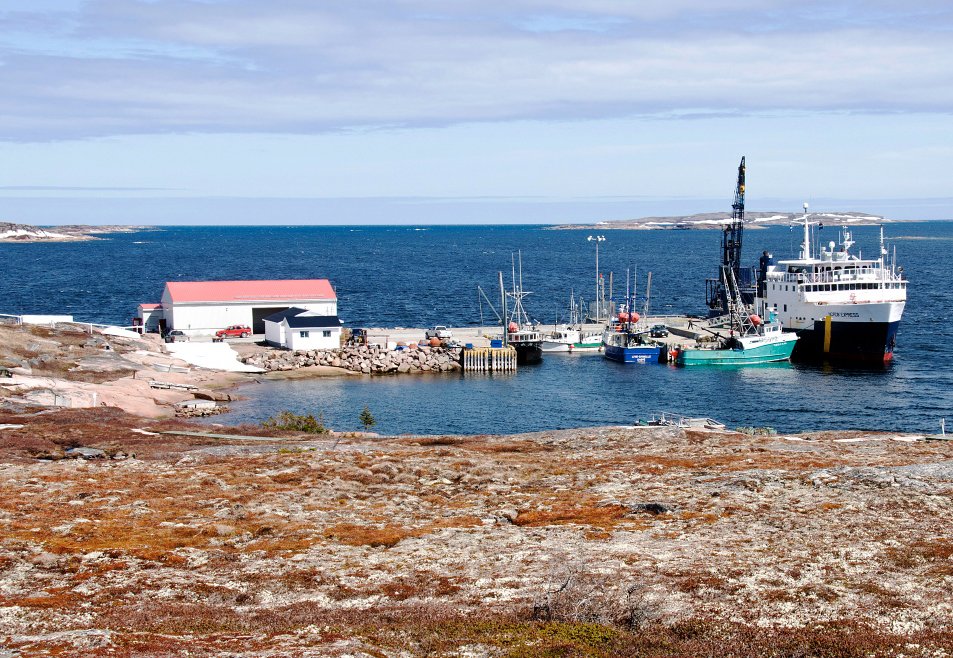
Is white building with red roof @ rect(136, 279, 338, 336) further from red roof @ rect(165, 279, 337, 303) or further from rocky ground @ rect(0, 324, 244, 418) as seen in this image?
rocky ground @ rect(0, 324, 244, 418)

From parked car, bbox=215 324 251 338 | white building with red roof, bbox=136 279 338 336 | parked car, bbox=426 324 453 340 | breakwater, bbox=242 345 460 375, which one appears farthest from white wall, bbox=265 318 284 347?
parked car, bbox=426 324 453 340

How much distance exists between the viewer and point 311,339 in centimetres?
7562

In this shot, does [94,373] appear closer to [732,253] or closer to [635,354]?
[635,354]

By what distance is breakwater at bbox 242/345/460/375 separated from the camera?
71.5 metres

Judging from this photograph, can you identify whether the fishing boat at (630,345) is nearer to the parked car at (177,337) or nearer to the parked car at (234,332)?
the parked car at (234,332)

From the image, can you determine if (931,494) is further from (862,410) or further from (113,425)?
(862,410)

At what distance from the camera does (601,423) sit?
180 ft

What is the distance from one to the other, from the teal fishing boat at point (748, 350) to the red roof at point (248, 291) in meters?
31.7

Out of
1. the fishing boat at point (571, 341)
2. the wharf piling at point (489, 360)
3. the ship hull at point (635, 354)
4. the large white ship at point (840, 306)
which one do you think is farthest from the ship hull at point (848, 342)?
the wharf piling at point (489, 360)

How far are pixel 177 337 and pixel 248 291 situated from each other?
8407 mm

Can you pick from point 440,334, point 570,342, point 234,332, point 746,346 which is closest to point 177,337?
point 234,332

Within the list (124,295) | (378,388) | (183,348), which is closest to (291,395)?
(378,388)

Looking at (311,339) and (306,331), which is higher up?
(306,331)

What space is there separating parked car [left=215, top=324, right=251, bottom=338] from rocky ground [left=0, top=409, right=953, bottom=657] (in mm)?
54374
